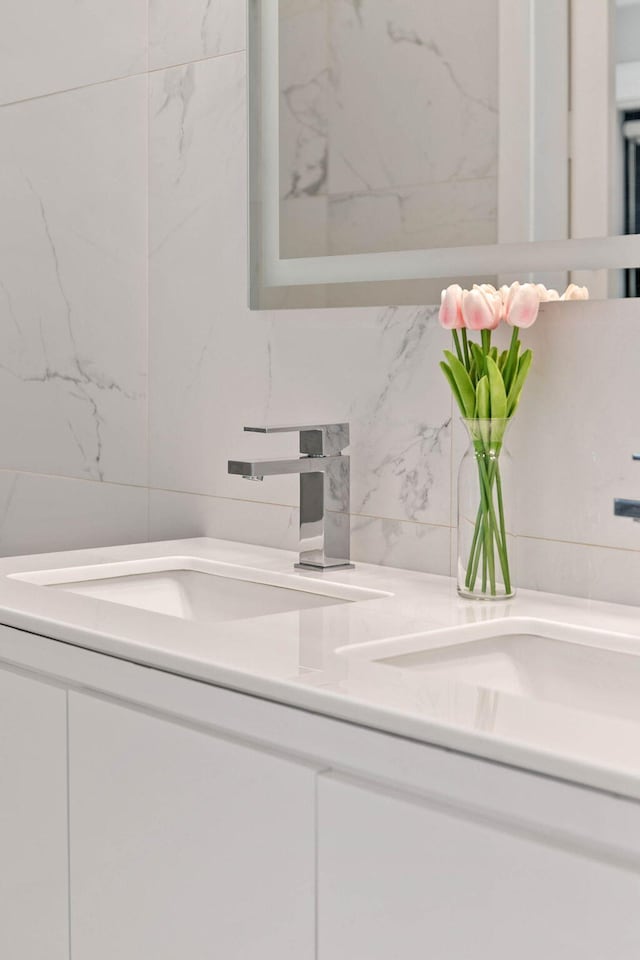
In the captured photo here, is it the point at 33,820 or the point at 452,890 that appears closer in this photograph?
the point at 452,890

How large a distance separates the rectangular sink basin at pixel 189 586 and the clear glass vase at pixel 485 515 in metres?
0.20

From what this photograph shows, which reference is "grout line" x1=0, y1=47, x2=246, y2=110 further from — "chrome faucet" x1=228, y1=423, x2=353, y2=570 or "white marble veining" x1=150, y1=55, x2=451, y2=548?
"chrome faucet" x1=228, y1=423, x2=353, y2=570

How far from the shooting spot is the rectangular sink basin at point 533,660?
1.10 meters

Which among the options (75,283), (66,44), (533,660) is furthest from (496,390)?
(66,44)

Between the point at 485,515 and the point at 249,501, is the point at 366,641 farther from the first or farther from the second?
the point at 249,501

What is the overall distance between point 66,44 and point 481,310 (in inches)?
41.8

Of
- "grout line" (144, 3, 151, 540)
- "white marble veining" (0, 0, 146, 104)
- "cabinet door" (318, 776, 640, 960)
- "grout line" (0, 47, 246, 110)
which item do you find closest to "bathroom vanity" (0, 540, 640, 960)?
"cabinet door" (318, 776, 640, 960)

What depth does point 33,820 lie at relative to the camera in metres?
1.24

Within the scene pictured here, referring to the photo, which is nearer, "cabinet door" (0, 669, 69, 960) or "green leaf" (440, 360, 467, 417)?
"cabinet door" (0, 669, 69, 960)

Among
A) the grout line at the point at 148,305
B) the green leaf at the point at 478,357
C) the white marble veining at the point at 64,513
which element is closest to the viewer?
the green leaf at the point at 478,357

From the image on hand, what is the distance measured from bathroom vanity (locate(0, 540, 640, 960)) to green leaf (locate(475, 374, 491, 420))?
210 mm

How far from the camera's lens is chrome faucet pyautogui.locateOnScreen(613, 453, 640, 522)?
126cm

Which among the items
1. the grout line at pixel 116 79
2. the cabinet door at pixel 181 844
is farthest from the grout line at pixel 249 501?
the grout line at pixel 116 79

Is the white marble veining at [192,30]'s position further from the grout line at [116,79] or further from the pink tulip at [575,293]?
the pink tulip at [575,293]
